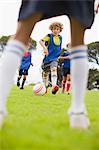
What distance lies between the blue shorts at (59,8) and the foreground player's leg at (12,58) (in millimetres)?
84

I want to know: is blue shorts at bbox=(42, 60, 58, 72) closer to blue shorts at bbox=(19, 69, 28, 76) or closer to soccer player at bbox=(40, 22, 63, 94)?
soccer player at bbox=(40, 22, 63, 94)

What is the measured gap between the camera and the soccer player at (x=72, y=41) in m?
3.18

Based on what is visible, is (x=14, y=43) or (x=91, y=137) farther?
(x=14, y=43)

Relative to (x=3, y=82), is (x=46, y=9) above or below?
above

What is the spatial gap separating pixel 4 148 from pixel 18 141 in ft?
0.42

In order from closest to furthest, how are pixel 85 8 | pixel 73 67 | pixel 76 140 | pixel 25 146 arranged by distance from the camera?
pixel 25 146 < pixel 76 140 < pixel 85 8 < pixel 73 67

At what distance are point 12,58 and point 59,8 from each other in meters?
0.53

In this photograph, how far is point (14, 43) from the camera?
335 cm

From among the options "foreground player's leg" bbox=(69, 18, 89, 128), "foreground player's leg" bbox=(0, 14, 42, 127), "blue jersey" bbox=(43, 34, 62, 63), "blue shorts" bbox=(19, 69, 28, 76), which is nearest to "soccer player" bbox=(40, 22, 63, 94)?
"blue jersey" bbox=(43, 34, 62, 63)

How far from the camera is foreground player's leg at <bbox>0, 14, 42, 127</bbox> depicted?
10.8 feet

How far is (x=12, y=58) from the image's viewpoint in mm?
3301

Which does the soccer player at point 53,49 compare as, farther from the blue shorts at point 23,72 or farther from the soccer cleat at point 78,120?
the soccer cleat at point 78,120

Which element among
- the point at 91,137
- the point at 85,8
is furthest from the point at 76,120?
the point at 85,8

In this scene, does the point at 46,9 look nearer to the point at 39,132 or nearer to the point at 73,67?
the point at 73,67
